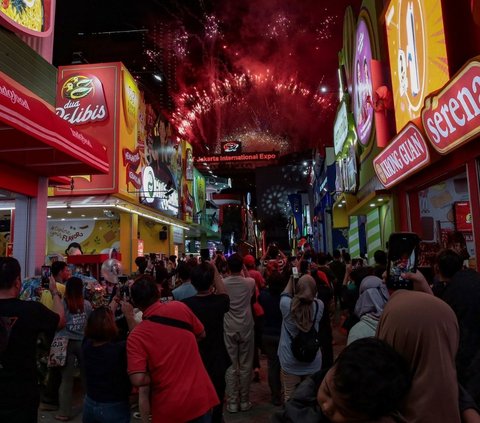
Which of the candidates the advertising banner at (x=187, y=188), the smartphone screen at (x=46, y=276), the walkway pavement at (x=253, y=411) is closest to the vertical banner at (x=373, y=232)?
the walkway pavement at (x=253, y=411)

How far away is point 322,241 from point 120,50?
645 inches

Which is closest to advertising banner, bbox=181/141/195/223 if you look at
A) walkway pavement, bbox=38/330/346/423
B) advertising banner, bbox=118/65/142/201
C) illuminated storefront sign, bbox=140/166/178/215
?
illuminated storefront sign, bbox=140/166/178/215

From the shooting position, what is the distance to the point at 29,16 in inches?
299

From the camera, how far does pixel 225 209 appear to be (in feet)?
110

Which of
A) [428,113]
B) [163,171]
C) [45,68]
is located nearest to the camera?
[428,113]

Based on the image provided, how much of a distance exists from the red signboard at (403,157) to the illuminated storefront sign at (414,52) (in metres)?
0.70

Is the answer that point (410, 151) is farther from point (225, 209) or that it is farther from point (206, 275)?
point (225, 209)

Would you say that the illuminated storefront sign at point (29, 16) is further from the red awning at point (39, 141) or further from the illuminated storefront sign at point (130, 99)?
the illuminated storefront sign at point (130, 99)

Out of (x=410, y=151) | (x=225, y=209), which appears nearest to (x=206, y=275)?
(x=410, y=151)

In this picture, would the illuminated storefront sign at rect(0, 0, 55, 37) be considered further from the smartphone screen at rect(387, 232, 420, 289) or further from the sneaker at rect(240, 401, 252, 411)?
the smartphone screen at rect(387, 232, 420, 289)

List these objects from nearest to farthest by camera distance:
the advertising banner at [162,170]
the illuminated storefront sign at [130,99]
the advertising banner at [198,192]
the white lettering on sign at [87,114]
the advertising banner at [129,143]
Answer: the white lettering on sign at [87,114] < the advertising banner at [129,143] < the illuminated storefront sign at [130,99] < the advertising banner at [162,170] < the advertising banner at [198,192]

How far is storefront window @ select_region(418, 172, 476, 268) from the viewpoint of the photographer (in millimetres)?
9148

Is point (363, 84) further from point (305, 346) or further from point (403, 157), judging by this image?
point (305, 346)

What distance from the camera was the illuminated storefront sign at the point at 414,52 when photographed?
6723 mm
